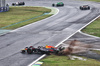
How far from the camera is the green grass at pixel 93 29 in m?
37.1

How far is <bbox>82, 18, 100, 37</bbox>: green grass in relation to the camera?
122 feet

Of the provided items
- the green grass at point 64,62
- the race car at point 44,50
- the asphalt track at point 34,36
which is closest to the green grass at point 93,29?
the asphalt track at point 34,36

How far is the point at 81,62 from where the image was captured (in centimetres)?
2316

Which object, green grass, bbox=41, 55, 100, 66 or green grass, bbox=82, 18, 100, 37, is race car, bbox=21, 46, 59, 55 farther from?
green grass, bbox=82, 18, 100, 37

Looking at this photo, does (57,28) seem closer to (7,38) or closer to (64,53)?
(7,38)

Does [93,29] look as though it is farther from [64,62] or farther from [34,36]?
[64,62]

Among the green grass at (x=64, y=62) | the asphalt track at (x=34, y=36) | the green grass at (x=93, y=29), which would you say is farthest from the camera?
the green grass at (x=93, y=29)

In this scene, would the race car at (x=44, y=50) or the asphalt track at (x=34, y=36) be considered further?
the race car at (x=44, y=50)

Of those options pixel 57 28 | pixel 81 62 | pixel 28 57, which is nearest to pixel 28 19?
pixel 57 28

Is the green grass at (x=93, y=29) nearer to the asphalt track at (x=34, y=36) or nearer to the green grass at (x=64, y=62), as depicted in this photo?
the asphalt track at (x=34, y=36)

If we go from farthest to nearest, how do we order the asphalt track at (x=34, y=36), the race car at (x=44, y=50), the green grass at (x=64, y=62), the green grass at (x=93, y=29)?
the green grass at (x=93, y=29) < the race car at (x=44, y=50) < the asphalt track at (x=34, y=36) < the green grass at (x=64, y=62)

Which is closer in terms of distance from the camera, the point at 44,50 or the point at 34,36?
the point at 44,50

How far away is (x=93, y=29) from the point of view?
4006 cm

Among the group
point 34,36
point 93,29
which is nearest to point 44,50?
point 34,36
